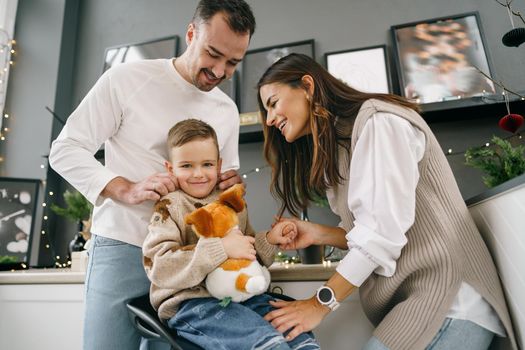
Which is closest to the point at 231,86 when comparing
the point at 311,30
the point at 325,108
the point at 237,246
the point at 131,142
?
the point at 311,30

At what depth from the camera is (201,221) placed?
2.99ft

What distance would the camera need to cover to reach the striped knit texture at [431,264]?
0.83 m

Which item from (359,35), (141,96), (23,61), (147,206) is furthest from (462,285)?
(23,61)

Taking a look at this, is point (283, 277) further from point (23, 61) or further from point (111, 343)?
point (23, 61)

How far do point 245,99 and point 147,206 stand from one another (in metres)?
1.51

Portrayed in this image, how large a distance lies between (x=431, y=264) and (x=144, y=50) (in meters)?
2.63

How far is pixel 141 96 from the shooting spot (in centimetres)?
121

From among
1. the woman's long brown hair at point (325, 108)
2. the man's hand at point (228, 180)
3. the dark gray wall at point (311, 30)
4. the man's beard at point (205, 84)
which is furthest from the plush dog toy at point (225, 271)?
the dark gray wall at point (311, 30)

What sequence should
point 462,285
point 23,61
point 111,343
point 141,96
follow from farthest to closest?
point 23,61 < point 141,96 < point 111,343 < point 462,285

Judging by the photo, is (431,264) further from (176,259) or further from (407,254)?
(176,259)

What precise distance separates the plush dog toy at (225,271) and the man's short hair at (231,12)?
622 millimetres

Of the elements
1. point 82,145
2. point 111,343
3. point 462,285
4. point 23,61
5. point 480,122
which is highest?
point 23,61

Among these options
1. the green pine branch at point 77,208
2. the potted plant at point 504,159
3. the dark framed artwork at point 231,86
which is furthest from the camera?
the dark framed artwork at point 231,86

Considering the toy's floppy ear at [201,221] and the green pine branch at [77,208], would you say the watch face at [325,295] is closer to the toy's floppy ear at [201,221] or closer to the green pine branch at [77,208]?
the toy's floppy ear at [201,221]
